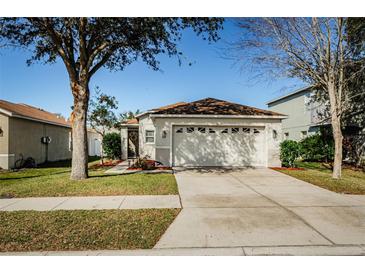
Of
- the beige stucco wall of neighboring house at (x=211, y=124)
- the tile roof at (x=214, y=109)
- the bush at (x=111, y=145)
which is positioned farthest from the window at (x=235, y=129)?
the bush at (x=111, y=145)

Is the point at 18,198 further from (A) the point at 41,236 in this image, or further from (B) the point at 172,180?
(B) the point at 172,180

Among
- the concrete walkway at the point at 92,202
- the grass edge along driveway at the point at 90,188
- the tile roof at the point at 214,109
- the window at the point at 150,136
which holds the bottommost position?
the concrete walkway at the point at 92,202

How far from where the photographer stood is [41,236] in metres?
3.66

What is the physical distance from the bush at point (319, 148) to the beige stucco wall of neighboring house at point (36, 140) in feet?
54.0

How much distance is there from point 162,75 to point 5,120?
329 inches

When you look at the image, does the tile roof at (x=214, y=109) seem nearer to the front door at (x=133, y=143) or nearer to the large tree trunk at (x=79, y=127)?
the large tree trunk at (x=79, y=127)

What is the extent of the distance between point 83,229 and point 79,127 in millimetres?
5282

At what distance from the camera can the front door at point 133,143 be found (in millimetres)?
17953

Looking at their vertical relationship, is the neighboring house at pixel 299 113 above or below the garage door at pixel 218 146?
above

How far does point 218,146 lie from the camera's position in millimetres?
11922

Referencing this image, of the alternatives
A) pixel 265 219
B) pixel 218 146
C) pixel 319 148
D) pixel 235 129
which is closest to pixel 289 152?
pixel 235 129

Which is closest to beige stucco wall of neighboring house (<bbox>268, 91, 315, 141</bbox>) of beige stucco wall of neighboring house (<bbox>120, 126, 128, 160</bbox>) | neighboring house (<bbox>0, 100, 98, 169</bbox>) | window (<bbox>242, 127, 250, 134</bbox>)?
window (<bbox>242, 127, 250, 134</bbox>)

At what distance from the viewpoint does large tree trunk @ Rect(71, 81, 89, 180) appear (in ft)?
27.2

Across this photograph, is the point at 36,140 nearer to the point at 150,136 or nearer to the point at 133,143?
the point at 133,143
